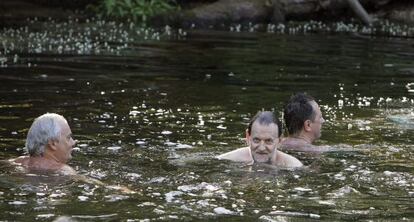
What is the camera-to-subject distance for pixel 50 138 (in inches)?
386

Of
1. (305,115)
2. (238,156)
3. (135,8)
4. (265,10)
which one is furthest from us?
(135,8)

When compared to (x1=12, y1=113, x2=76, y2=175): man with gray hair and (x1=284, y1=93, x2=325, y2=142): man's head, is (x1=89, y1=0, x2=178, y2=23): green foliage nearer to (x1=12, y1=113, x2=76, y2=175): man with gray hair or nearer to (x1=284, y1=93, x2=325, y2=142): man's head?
(x1=284, y1=93, x2=325, y2=142): man's head

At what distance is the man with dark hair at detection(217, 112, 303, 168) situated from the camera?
1028cm

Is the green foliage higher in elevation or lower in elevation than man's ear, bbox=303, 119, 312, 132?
higher

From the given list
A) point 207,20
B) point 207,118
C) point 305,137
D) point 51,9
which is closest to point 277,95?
point 207,118

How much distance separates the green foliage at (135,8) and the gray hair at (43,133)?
2215cm

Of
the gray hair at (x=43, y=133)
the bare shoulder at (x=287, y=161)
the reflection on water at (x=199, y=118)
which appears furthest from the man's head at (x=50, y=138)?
the bare shoulder at (x=287, y=161)

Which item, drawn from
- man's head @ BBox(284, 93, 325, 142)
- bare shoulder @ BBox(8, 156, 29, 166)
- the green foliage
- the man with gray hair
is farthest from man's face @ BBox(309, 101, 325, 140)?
the green foliage

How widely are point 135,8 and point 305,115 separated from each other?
68.9ft

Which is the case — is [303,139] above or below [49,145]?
below

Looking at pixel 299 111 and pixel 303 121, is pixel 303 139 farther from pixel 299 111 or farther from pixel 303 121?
pixel 299 111

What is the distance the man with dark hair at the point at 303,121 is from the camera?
479 inches

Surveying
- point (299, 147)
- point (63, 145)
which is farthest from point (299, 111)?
point (63, 145)

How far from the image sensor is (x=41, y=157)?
32.4ft
